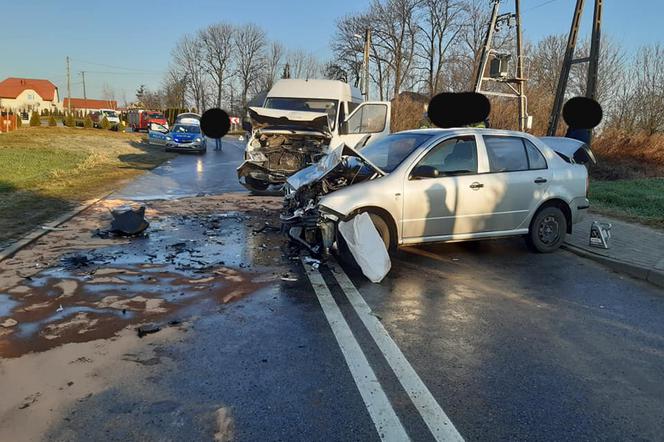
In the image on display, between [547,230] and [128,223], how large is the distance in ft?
20.3

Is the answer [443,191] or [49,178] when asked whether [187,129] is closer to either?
[49,178]

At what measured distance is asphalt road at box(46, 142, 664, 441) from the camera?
9.51 feet

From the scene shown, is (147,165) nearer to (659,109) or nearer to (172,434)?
(172,434)

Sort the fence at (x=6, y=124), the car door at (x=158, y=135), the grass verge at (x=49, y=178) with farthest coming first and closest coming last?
the fence at (x=6, y=124)
the car door at (x=158, y=135)
the grass verge at (x=49, y=178)

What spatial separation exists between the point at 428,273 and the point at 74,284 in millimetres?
3973

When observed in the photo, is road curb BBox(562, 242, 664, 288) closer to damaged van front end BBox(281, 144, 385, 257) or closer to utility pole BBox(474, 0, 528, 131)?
damaged van front end BBox(281, 144, 385, 257)

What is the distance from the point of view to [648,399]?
3285 millimetres

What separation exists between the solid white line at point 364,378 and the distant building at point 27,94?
4777 inches

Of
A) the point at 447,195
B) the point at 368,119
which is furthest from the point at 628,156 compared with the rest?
the point at 447,195

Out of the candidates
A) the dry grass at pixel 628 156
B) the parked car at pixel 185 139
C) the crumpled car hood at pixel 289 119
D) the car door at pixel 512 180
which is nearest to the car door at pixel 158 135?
the parked car at pixel 185 139

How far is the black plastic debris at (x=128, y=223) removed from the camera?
7667 millimetres

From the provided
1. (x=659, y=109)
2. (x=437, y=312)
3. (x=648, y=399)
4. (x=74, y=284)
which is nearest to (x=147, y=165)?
(x=74, y=284)

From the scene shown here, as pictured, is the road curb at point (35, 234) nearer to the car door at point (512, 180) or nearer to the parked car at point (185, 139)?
the car door at point (512, 180)

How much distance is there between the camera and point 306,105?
44.4 feet
